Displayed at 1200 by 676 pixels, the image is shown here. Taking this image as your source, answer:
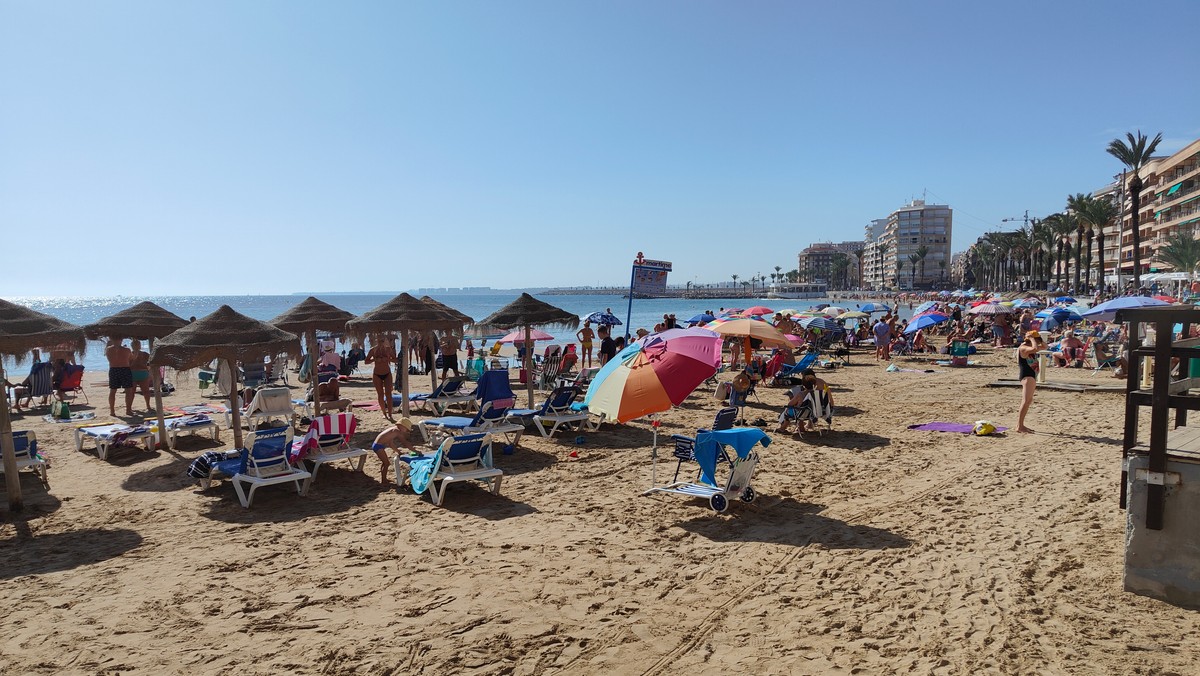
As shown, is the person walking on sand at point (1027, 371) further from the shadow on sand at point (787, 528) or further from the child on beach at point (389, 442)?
the child on beach at point (389, 442)

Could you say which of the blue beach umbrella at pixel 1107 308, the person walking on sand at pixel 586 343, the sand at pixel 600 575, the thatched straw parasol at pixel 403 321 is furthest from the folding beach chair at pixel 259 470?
the blue beach umbrella at pixel 1107 308

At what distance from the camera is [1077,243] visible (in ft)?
216

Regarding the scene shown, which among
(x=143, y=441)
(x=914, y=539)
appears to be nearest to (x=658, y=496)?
(x=914, y=539)

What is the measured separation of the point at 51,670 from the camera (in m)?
4.00

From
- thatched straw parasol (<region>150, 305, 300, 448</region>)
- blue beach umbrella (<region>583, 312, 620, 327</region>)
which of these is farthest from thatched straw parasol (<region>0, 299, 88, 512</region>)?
blue beach umbrella (<region>583, 312, 620, 327</region>)

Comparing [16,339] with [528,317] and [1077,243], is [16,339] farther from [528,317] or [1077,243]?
[1077,243]

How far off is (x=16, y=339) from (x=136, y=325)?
2876 mm

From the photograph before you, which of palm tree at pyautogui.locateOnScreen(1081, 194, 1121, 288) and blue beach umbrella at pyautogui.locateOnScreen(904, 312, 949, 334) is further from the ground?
palm tree at pyautogui.locateOnScreen(1081, 194, 1121, 288)

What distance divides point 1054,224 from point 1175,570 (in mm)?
75545

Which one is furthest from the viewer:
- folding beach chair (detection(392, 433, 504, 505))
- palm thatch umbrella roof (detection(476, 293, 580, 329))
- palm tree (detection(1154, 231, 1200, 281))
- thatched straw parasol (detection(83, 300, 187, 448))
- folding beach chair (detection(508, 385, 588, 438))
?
palm tree (detection(1154, 231, 1200, 281))

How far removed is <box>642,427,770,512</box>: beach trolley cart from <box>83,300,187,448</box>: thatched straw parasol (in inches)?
311

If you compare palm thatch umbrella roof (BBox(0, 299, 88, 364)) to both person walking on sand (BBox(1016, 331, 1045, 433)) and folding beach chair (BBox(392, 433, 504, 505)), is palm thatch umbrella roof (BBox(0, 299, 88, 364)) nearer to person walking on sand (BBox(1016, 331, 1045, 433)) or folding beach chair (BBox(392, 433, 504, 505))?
folding beach chair (BBox(392, 433, 504, 505))

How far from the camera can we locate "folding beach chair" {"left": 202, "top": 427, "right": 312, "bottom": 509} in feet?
23.6

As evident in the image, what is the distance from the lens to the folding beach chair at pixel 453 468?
7.16 metres
